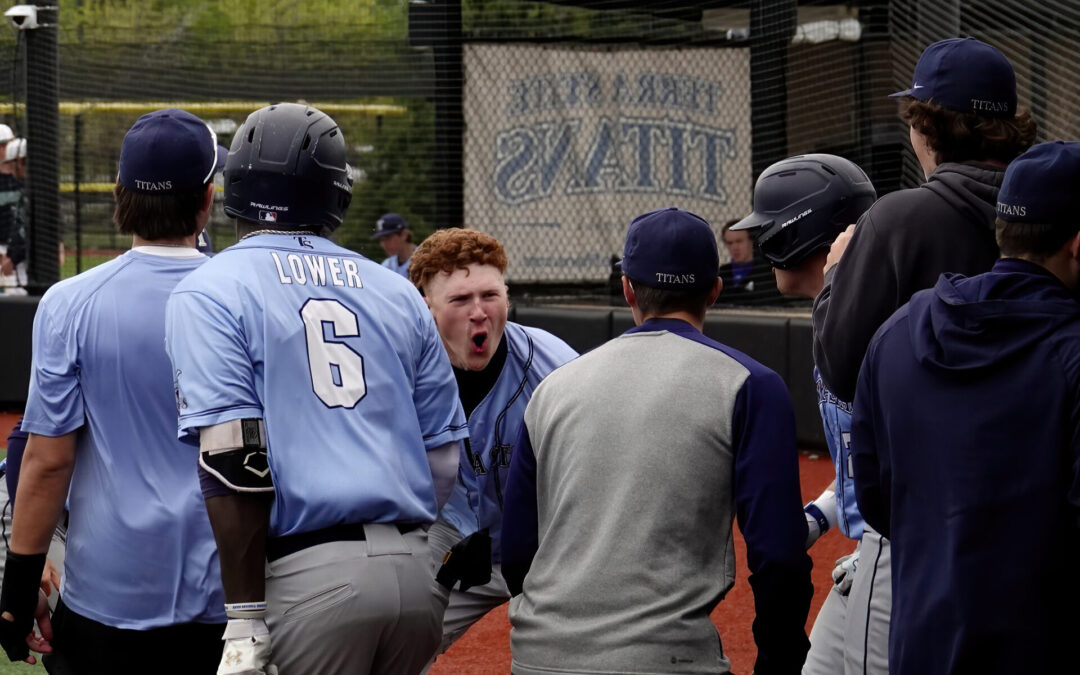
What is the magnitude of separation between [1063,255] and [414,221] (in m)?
12.5

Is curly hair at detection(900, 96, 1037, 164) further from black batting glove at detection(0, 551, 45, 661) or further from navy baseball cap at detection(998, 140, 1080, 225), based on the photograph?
black batting glove at detection(0, 551, 45, 661)

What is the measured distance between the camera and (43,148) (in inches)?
470

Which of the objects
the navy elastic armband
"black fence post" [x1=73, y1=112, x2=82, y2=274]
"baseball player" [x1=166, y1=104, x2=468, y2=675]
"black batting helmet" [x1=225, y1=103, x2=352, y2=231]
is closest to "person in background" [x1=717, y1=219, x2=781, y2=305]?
"black fence post" [x1=73, y1=112, x2=82, y2=274]

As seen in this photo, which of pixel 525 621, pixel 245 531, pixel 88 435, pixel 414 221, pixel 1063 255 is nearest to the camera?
pixel 1063 255

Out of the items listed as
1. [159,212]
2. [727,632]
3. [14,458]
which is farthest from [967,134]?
[727,632]

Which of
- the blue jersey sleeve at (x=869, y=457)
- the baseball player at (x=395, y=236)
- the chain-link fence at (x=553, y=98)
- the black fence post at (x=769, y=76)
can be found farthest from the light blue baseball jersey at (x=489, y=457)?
the baseball player at (x=395, y=236)

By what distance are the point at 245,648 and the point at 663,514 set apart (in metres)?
0.80

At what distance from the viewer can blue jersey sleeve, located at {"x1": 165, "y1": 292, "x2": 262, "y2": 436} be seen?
242 cm

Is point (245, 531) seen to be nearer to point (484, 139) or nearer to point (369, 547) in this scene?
point (369, 547)

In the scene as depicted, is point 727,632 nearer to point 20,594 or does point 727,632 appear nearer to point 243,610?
point 20,594

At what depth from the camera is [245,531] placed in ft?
7.89

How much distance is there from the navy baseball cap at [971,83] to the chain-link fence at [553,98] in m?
7.23

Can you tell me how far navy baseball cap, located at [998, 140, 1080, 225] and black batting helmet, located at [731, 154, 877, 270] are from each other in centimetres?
76

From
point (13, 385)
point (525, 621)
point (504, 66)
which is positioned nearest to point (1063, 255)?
point (525, 621)
